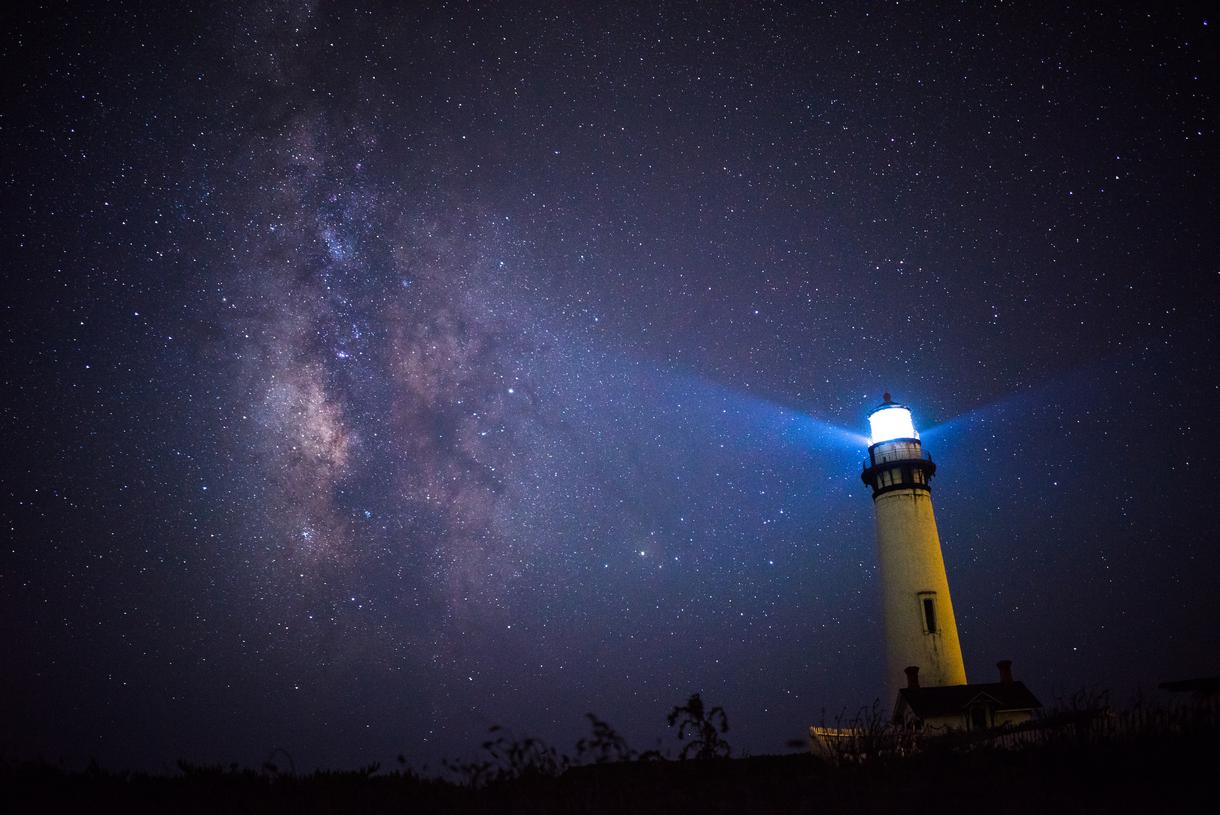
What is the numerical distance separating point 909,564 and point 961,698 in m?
5.31

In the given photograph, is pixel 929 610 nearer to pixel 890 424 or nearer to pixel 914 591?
pixel 914 591

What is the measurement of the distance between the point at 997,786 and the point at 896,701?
24.8 meters

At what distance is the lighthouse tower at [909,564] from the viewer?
95.0 ft

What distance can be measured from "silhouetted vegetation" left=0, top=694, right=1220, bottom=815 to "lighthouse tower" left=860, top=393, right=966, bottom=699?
72.7 feet

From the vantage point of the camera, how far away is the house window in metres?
29.2

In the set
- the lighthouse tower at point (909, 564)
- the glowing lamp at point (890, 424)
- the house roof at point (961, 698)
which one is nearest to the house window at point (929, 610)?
the lighthouse tower at point (909, 564)

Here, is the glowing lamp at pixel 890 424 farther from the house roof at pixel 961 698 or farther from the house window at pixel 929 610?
the house roof at pixel 961 698

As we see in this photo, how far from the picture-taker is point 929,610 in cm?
2956

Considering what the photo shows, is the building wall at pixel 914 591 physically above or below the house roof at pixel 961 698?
above

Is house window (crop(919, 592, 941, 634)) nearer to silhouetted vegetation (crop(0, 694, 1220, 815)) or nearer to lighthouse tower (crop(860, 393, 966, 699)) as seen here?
lighthouse tower (crop(860, 393, 966, 699))

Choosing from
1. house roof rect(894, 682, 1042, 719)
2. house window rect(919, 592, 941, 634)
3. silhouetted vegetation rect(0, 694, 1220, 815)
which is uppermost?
house window rect(919, 592, 941, 634)

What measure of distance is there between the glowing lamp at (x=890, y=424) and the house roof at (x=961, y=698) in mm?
10314

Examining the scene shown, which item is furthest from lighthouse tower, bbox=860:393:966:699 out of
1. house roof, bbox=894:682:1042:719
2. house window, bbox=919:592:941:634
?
house roof, bbox=894:682:1042:719

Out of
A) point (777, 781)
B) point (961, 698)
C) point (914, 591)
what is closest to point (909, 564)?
point (914, 591)
